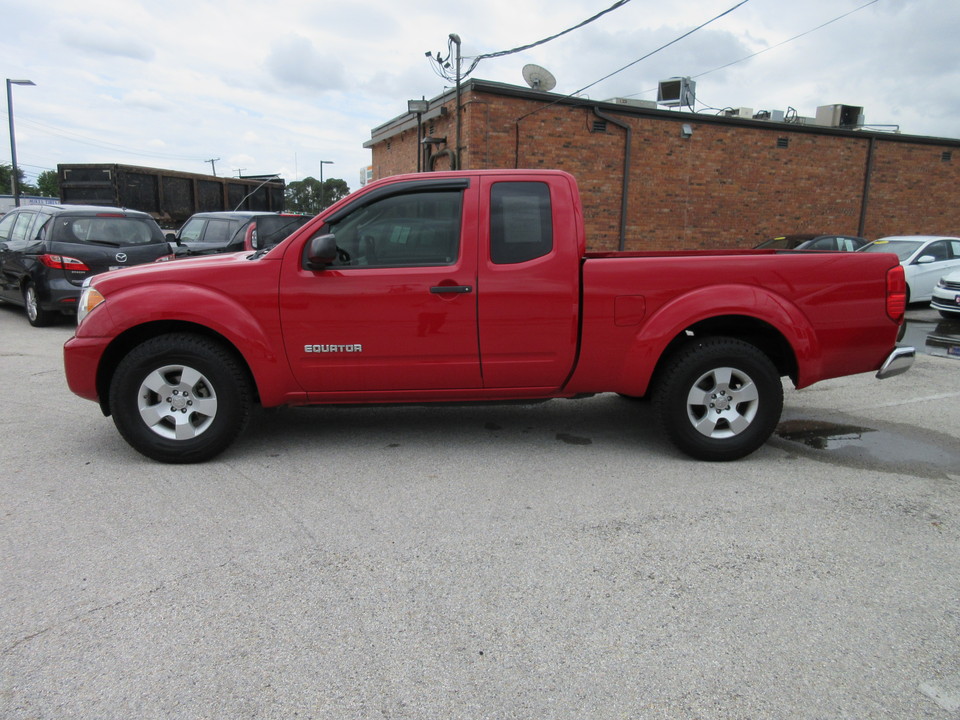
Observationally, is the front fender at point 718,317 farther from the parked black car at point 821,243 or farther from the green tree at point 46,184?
the green tree at point 46,184

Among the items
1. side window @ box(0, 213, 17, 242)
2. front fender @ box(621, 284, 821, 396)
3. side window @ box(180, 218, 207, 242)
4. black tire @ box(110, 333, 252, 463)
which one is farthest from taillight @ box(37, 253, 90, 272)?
front fender @ box(621, 284, 821, 396)

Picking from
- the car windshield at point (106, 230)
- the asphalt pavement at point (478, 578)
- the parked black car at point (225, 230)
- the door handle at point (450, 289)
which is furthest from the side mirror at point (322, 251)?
the car windshield at point (106, 230)

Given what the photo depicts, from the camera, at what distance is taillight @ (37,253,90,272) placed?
937 centimetres

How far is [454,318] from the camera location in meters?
4.33

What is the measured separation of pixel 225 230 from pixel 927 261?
13409 millimetres

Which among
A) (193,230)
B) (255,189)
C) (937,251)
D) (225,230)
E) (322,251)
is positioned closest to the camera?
(322,251)

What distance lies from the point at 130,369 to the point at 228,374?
1.98 ft

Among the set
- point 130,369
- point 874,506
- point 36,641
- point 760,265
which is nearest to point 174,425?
point 130,369

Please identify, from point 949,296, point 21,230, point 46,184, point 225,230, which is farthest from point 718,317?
point 46,184

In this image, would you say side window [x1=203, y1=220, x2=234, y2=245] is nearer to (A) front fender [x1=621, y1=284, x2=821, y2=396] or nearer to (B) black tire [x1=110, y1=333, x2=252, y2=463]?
(B) black tire [x1=110, y1=333, x2=252, y2=463]

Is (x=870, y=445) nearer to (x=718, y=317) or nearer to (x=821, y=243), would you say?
(x=718, y=317)

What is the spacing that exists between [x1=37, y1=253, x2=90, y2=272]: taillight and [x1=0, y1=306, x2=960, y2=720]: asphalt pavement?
202 inches

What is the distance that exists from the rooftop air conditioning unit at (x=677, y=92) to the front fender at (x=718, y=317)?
54.5 ft

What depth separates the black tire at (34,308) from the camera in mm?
9735
